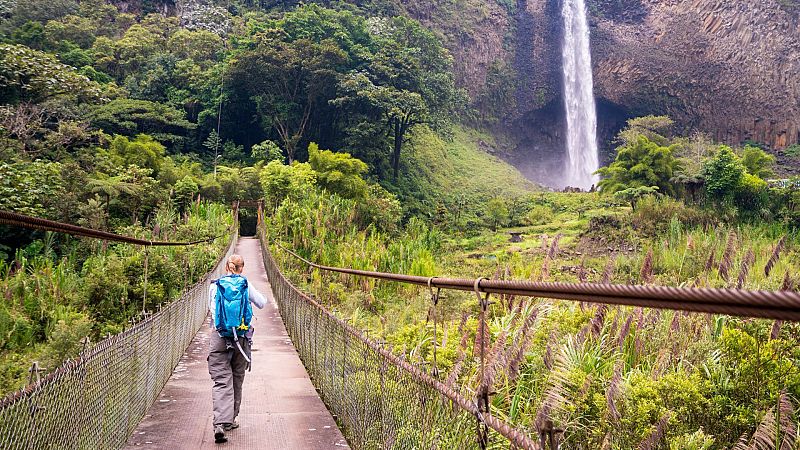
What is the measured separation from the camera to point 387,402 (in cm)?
278

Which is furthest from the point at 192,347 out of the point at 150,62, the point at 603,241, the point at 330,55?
the point at 150,62

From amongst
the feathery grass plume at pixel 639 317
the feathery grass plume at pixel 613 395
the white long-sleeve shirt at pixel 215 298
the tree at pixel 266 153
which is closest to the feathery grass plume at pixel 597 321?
the feathery grass plume at pixel 639 317

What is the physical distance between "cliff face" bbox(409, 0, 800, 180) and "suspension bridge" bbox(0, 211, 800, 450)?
1598 inches

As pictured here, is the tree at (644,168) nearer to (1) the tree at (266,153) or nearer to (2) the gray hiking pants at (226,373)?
(1) the tree at (266,153)

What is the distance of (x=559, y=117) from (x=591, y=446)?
143ft

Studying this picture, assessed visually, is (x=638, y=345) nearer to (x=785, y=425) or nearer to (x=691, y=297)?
(x=785, y=425)

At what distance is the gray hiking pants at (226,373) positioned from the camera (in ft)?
12.6

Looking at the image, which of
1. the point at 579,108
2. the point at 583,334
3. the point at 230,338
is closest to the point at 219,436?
the point at 230,338

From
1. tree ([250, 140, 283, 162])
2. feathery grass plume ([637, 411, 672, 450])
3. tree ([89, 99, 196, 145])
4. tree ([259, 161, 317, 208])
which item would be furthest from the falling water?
feathery grass plume ([637, 411, 672, 450])

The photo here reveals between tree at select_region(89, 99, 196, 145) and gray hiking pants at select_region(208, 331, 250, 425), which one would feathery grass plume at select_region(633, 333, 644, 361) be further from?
tree at select_region(89, 99, 196, 145)

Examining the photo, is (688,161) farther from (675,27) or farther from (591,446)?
(591,446)

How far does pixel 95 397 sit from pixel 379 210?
18.6 meters

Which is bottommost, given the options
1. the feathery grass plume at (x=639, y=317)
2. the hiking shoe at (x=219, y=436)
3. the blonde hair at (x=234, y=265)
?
the hiking shoe at (x=219, y=436)

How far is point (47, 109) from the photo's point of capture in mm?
22672
